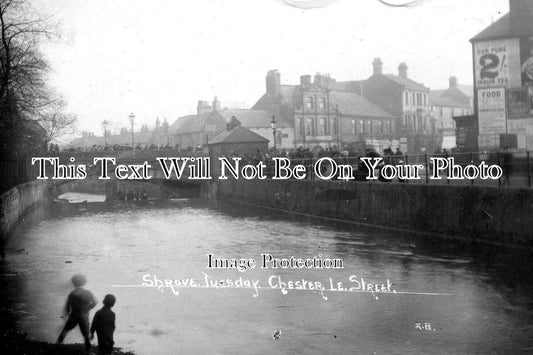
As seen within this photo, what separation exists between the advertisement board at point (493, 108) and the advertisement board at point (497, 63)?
10.4 inches

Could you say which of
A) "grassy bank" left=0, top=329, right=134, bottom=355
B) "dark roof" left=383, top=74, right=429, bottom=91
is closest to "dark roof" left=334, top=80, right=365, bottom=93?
"dark roof" left=383, top=74, right=429, bottom=91

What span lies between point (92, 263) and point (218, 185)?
2072 cm

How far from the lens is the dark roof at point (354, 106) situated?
50.5 meters

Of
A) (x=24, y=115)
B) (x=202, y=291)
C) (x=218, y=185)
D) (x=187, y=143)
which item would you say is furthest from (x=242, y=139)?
(x=202, y=291)

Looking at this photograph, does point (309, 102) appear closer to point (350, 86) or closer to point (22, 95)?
point (350, 86)

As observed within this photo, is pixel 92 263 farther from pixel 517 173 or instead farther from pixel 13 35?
pixel 517 173

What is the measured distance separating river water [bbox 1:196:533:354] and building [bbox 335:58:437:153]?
3152 centimetres

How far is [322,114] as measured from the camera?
49.9m

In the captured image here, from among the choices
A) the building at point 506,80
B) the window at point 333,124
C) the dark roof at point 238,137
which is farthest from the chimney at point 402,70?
the building at point 506,80

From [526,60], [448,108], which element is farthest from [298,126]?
[526,60]

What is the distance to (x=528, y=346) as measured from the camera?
19.6ft

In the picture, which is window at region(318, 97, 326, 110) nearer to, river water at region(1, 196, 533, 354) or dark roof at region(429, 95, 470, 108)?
dark roof at region(429, 95, 470, 108)

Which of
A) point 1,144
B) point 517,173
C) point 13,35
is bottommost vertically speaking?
point 517,173

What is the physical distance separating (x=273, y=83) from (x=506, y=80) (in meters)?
31.2
